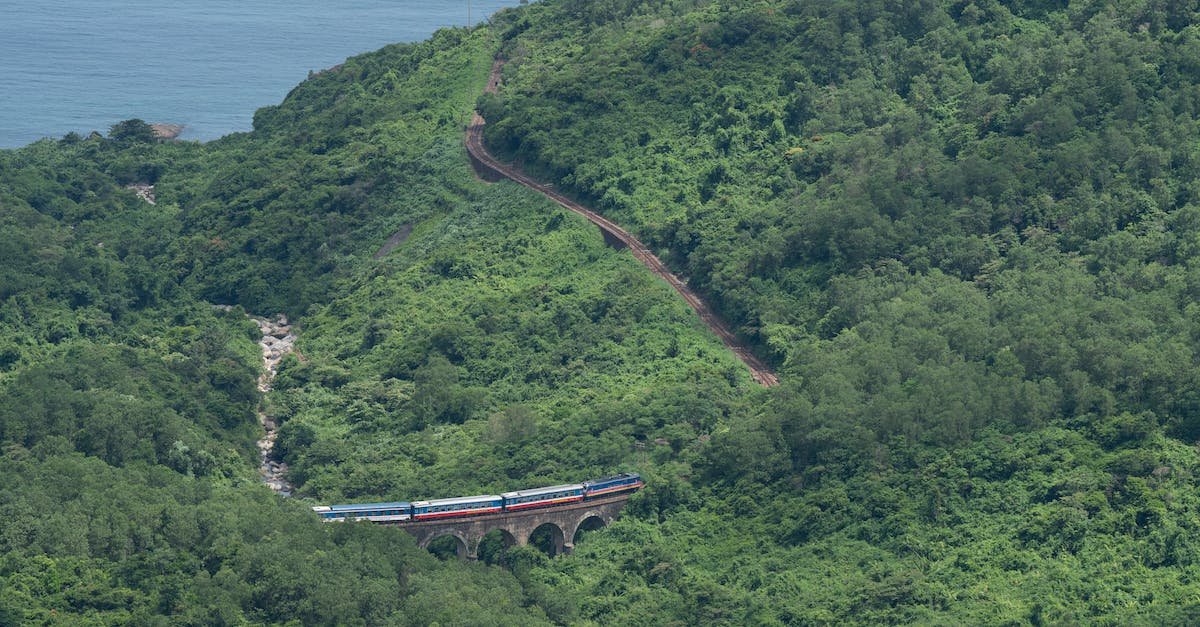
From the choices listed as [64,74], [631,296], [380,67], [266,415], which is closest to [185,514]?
[266,415]

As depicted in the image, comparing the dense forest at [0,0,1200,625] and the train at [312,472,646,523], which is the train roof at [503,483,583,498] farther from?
the dense forest at [0,0,1200,625]

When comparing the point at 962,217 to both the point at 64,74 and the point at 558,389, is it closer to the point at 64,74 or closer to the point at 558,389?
the point at 558,389

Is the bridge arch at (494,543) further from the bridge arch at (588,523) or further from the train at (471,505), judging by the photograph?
the bridge arch at (588,523)

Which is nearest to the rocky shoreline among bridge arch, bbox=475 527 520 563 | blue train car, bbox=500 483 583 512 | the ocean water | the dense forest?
the dense forest

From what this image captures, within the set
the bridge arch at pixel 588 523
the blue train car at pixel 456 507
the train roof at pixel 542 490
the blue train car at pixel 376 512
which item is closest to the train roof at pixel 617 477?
the train roof at pixel 542 490

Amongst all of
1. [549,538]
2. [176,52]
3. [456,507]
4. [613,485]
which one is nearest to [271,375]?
[456,507]

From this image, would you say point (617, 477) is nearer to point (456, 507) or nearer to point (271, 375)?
point (456, 507)
